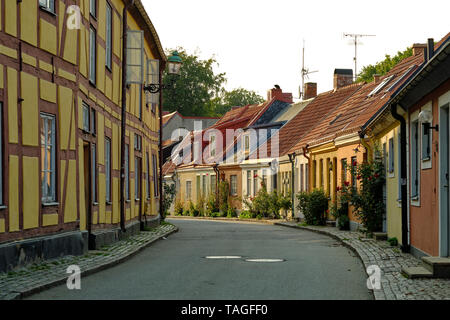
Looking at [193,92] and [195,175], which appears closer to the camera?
[195,175]

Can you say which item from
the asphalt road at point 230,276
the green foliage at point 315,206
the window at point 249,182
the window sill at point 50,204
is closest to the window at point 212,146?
the window at point 249,182

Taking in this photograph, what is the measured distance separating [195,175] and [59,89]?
37587mm

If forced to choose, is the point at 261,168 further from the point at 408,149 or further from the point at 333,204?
the point at 408,149

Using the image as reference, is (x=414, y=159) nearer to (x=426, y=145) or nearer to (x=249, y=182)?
(x=426, y=145)

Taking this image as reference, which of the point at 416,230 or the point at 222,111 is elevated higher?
the point at 222,111

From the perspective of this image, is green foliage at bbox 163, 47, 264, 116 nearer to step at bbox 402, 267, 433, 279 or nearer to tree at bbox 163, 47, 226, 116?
tree at bbox 163, 47, 226, 116

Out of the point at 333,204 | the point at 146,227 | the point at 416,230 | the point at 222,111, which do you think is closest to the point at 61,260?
the point at 416,230

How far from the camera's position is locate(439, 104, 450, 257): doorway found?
12.1 meters

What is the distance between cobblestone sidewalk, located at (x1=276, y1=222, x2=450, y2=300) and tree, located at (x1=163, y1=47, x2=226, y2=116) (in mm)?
59145

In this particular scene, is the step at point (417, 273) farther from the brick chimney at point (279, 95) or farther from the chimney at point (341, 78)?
the brick chimney at point (279, 95)

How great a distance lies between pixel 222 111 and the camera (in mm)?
86688

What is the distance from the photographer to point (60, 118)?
563 inches

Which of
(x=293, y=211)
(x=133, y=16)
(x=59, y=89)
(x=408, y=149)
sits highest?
(x=133, y=16)

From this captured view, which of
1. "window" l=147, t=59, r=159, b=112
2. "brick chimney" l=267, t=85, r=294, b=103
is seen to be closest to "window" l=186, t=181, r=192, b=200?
"brick chimney" l=267, t=85, r=294, b=103
